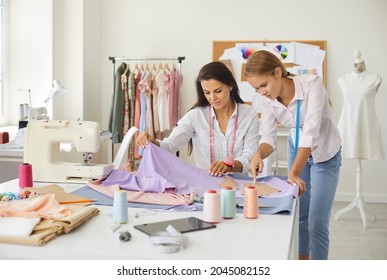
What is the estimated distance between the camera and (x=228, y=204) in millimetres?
1885

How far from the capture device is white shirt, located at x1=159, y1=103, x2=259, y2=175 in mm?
2834

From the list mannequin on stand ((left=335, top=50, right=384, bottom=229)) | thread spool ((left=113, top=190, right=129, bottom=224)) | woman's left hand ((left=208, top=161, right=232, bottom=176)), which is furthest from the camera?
mannequin on stand ((left=335, top=50, right=384, bottom=229))

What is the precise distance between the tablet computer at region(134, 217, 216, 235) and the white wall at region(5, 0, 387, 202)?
398 cm

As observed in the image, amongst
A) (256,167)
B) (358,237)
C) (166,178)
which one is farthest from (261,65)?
(358,237)

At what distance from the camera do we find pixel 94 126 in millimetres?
2510

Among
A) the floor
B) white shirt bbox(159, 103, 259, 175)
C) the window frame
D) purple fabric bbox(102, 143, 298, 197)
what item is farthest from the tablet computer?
the window frame

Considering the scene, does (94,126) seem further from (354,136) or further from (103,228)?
(354,136)

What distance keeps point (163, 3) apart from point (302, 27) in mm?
1696

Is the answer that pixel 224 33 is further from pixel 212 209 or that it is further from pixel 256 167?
pixel 212 209

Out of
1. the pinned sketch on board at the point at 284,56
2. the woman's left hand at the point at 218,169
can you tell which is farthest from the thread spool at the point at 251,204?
the pinned sketch on board at the point at 284,56

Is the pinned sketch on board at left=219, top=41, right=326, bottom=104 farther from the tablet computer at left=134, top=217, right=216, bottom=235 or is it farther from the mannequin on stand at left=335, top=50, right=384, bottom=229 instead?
the tablet computer at left=134, top=217, right=216, bottom=235

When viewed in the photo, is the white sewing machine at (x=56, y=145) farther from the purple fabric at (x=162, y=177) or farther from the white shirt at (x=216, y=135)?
the white shirt at (x=216, y=135)

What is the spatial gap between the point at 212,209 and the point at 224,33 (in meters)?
4.33
